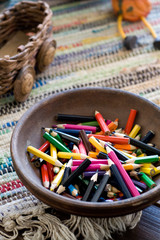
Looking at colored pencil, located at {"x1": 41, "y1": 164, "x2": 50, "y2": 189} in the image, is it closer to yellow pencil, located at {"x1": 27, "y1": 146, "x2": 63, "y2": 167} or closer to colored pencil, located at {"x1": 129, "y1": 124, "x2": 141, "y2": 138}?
yellow pencil, located at {"x1": 27, "y1": 146, "x2": 63, "y2": 167}

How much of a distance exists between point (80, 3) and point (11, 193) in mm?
901

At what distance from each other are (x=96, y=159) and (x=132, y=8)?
753mm

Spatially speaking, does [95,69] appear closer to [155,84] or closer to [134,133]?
[155,84]

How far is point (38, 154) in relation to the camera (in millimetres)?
607

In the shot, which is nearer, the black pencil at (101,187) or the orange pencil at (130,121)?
the black pencil at (101,187)

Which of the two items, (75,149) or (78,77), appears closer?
(75,149)

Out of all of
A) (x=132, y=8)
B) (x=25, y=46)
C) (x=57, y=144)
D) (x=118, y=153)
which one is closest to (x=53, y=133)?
(x=57, y=144)

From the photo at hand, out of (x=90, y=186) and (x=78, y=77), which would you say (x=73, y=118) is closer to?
(x=90, y=186)

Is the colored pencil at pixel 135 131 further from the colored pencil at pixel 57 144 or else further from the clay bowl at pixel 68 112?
the colored pencil at pixel 57 144

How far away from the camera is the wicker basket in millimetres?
821

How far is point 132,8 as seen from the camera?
1.17 metres

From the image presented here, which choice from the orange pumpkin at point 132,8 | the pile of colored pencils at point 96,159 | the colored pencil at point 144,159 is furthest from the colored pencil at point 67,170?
the orange pumpkin at point 132,8

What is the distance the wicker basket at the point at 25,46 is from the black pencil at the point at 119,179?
14.8 inches

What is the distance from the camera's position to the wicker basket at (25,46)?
0.82 m
